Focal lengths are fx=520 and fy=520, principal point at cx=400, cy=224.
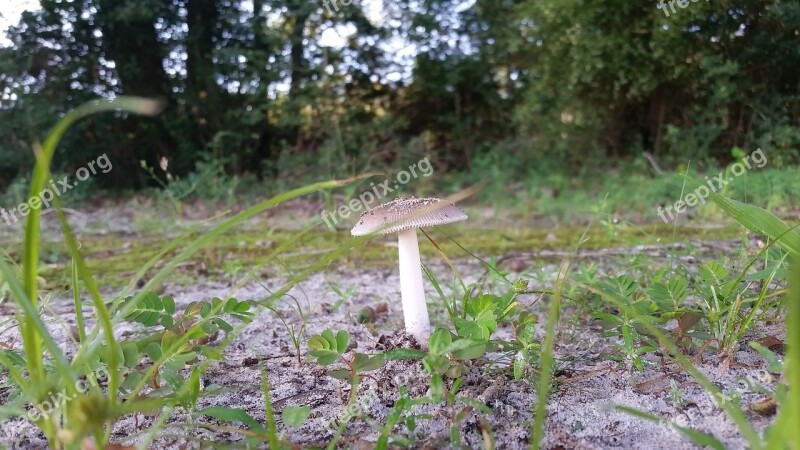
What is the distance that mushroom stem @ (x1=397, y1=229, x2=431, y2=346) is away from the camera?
52.5 inches

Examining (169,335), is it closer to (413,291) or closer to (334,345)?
(334,345)

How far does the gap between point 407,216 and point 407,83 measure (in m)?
7.49

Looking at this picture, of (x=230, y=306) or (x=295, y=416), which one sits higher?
(x=230, y=306)

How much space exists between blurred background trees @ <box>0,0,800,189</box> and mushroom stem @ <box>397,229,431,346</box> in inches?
193

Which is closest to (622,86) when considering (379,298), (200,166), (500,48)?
(500,48)

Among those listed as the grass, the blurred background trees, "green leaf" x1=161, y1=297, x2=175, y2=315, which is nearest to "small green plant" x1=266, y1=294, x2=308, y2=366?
the grass

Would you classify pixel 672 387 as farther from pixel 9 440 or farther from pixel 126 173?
pixel 126 173

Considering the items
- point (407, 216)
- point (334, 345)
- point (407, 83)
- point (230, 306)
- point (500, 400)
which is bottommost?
point (500, 400)

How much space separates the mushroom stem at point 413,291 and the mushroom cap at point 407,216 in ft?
0.21

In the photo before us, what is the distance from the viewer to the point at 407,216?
4.05ft

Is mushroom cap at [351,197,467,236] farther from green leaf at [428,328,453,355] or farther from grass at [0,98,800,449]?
green leaf at [428,328,453,355]
